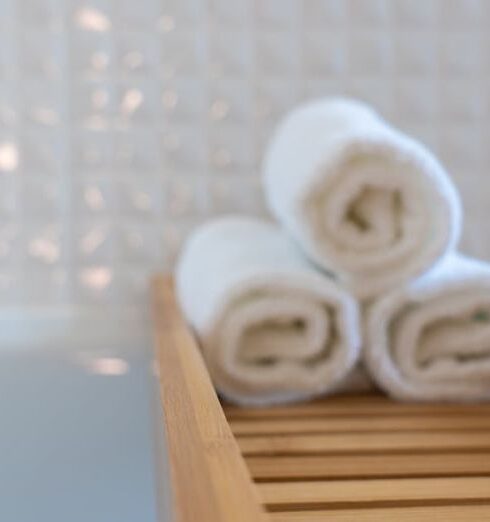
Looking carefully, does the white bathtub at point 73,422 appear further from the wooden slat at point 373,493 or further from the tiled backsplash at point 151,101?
the wooden slat at point 373,493

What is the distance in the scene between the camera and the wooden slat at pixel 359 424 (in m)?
0.65

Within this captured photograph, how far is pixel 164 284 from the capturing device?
98 centimetres

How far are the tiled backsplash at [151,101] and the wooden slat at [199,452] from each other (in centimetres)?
45

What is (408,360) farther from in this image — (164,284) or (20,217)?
(20,217)

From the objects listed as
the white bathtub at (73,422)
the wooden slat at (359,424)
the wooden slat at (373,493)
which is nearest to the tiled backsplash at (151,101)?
the white bathtub at (73,422)

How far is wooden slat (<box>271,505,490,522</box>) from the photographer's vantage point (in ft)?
1.51

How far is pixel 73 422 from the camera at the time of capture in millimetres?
996

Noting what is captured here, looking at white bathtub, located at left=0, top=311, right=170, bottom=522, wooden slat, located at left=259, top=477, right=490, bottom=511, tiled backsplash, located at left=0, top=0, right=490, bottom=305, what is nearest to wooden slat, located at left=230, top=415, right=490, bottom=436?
wooden slat, located at left=259, top=477, right=490, bottom=511

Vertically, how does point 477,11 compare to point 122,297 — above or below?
above

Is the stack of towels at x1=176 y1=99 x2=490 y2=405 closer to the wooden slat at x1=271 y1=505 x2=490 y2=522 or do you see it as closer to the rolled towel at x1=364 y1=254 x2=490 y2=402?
the rolled towel at x1=364 y1=254 x2=490 y2=402

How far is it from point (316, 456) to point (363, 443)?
0.12 feet

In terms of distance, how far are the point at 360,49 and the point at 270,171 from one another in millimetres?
304

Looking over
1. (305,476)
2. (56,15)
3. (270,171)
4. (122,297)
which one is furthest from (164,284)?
(305,476)

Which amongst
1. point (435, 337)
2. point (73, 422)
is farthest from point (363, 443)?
point (73, 422)
